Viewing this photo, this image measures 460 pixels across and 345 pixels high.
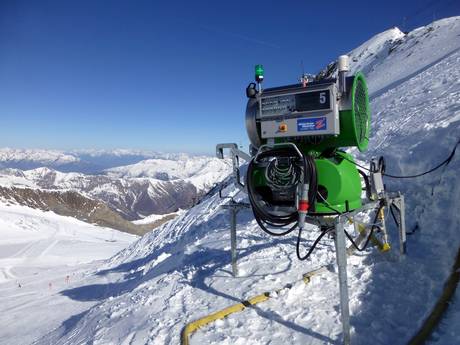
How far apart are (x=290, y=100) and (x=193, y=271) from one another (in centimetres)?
479

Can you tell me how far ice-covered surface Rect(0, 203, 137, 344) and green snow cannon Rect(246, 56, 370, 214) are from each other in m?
9.91

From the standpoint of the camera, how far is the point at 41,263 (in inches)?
1448

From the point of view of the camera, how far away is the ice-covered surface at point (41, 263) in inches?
515

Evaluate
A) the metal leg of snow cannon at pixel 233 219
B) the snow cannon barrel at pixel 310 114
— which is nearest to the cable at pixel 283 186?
the snow cannon barrel at pixel 310 114

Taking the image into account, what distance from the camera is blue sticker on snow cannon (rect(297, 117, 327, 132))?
15.5ft

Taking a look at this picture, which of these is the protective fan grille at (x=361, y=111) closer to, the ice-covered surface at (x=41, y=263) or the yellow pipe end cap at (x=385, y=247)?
the yellow pipe end cap at (x=385, y=247)

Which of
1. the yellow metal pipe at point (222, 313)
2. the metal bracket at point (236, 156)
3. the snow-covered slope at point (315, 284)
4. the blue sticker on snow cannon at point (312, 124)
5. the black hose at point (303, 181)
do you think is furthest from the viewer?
the metal bracket at point (236, 156)

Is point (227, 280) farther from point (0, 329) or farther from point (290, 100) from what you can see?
point (0, 329)

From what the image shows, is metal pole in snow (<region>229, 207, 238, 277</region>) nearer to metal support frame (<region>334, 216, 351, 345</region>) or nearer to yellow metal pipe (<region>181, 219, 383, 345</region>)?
yellow metal pipe (<region>181, 219, 383, 345</region>)

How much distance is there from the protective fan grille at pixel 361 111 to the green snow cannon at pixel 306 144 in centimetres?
2

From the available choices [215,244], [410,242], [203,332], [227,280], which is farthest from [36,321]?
[410,242]

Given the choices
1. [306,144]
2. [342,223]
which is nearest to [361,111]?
[306,144]

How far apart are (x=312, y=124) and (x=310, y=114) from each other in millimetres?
137

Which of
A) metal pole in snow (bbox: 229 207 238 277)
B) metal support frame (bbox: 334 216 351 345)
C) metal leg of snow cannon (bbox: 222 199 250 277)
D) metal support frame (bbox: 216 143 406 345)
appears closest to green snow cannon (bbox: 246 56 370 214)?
metal support frame (bbox: 216 143 406 345)
